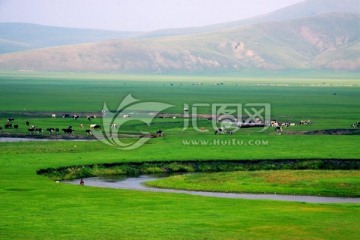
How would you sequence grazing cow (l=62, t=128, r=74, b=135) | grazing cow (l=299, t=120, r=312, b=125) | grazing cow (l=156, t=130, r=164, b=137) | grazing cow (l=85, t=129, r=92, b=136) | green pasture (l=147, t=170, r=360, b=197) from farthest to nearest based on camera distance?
grazing cow (l=299, t=120, r=312, b=125)
grazing cow (l=62, t=128, r=74, b=135)
grazing cow (l=85, t=129, r=92, b=136)
grazing cow (l=156, t=130, r=164, b=137)
green pasture (l=147, t=170, r=360, b=197)

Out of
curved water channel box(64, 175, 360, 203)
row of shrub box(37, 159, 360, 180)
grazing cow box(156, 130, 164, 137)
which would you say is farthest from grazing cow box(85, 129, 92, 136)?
curved water channel box(64, 175, 360, 203)

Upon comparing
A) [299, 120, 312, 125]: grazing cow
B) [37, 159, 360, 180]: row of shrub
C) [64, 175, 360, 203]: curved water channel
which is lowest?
[64, 175, 360, 203]: curved water channel

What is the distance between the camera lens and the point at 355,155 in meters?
52.3

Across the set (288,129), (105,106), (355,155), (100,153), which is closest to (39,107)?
(105,106)

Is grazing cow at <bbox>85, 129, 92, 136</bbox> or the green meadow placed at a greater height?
grazing cow at <bbox>85, 129, 92, 136</bbox>

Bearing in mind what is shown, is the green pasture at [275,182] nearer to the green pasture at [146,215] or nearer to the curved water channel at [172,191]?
the curved water channel at [172,191]

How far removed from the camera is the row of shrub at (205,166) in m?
47.0

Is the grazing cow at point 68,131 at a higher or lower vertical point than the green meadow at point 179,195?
higher

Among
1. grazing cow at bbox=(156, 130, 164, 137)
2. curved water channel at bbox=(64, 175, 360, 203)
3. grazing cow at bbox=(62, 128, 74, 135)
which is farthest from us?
grazing cow at bbox=(62, 128, 74, 135)

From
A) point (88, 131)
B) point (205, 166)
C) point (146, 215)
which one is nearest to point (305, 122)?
point (88, 131)

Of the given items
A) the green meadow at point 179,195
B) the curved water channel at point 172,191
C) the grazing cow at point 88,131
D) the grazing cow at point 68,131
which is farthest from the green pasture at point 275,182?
the grazing cow at point 68,131

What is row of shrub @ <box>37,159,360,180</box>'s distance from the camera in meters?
47.0

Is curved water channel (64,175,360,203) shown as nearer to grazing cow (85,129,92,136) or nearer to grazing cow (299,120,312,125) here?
grazing cow (85,129,92,136)

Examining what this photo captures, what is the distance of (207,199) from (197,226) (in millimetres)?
7421
